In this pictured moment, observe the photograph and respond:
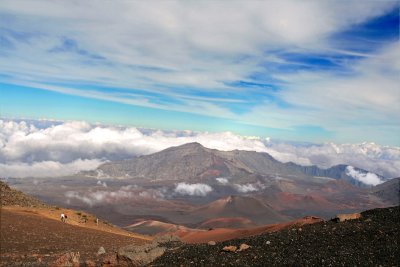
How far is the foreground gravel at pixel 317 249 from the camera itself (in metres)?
21.2

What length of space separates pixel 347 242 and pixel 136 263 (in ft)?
43.4

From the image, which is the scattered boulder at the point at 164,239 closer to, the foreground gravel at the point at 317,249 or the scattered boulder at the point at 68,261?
the foreground gravel at the point at 317,249

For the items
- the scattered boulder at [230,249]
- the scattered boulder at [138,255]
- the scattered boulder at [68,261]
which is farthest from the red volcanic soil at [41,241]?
the scattered boulder at [230,249]

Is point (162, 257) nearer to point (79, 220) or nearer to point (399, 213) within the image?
point (399, 213)

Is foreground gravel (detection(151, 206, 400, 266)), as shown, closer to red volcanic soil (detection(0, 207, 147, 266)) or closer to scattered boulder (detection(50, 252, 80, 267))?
scattered boulder (detection(50, 252, 80, 267))

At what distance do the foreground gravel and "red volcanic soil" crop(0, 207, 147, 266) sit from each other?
48.2 feet

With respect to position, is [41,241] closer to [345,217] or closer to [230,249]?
A: [230,249]

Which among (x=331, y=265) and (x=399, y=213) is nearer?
(x=331, y=265)

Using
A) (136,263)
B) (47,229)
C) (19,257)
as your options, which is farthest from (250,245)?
A: (47,229)

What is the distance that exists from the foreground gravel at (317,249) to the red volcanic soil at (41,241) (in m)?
14.7

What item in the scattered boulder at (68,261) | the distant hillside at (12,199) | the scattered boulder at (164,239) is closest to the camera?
the scattered boulder at (68,261)

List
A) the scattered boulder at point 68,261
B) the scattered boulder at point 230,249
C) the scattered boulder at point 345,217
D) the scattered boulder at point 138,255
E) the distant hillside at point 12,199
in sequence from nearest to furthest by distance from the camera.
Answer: the scattered boulder at point 68,261 < the scattered boulder at point 138,255 < the scattered boulder at point 230,249 < the scattered boulder at point 345,217 < the distant hillside at point 12,199

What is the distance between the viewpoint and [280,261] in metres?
21.3

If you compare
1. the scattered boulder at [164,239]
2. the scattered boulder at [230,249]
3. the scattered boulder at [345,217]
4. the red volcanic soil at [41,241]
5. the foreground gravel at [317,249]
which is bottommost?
the red volcanic soil at [41,241]
